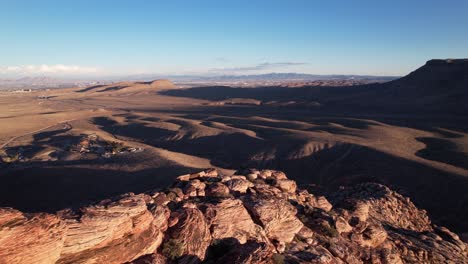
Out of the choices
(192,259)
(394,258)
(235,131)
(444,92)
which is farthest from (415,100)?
(192,259)

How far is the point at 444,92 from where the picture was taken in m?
91.8

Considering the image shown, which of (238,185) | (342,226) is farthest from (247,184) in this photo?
(342,226)

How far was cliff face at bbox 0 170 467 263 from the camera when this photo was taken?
8859mm

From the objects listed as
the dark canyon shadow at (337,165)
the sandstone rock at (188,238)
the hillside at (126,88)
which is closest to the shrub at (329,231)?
the sandstone rock at (188,238)

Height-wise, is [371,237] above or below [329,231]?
below

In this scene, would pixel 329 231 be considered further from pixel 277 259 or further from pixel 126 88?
pixel 126 88

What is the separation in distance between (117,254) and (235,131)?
47.2 metres

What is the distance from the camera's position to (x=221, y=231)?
11.8 metres

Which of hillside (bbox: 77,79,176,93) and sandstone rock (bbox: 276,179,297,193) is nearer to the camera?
sandstone rock (bbox: 276,179,297,193)

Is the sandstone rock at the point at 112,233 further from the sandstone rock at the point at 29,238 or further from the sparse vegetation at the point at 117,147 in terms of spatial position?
the sparse vegetation at the point at 117,147

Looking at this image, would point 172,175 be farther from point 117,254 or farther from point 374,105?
point 374,105

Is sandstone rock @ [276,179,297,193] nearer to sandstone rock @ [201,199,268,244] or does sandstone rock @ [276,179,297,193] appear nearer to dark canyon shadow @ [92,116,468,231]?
sandstone rock @ [201,199,268,244]

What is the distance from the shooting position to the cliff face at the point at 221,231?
29.1 ft

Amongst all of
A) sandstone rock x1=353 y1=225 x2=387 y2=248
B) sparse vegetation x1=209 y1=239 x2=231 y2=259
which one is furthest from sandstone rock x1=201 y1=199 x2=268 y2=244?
sandstone rock x1=353 y1=225 x2=387 y2=248
